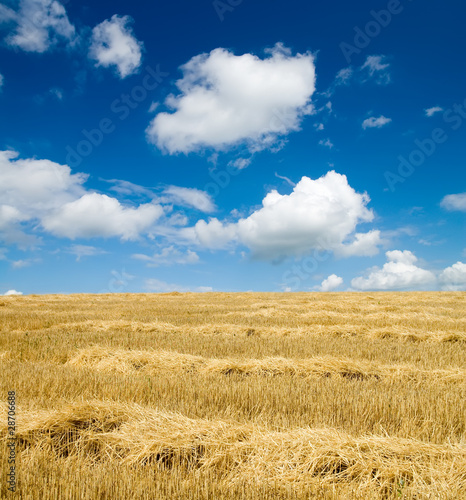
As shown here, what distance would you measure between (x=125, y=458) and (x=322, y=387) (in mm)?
3143

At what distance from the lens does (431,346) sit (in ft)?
31.3

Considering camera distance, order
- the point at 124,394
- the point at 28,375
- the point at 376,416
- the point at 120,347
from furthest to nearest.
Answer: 1. the point at 120,347
2. the point at 28,375
3. the point at 124,394
4. the point at 376,416

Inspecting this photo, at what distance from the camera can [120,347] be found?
875 cm

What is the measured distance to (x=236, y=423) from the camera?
406 cm

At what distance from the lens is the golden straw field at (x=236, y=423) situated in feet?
9.77

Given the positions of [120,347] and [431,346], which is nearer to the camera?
[120,347]

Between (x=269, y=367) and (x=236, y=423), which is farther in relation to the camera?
(x=269, y=367)

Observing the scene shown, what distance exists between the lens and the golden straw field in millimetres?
2977

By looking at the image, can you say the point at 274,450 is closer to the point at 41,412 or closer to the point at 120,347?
the point at 41,412

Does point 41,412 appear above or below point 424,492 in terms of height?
above

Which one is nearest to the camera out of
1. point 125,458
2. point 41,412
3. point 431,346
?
point 125,458

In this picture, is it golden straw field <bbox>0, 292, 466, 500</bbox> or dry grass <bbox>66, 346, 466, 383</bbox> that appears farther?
dry grass <bbox>66, 346, 466, 383</bbox>

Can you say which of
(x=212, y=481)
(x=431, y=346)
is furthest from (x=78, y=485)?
(x=431, y=346)

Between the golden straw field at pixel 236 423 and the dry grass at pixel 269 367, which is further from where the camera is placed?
the dry grass at pixel 269 367
